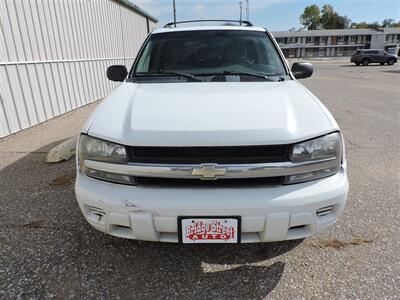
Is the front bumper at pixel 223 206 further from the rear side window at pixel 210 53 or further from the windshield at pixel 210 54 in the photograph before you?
the rear side window at pixel 210 53

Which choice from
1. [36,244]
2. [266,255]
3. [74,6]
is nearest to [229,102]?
[266,255]

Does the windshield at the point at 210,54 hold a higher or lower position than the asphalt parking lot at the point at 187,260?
higher

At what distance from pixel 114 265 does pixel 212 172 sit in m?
1.10

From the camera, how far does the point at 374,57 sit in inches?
1292

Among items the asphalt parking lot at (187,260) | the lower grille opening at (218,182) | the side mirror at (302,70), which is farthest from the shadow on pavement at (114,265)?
the side mirror at (302,70)

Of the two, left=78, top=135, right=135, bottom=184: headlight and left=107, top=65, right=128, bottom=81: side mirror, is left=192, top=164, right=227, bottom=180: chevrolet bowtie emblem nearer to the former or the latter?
left=78, top=135, right=135, bottom=184: headlight

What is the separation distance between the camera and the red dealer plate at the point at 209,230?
1.79m

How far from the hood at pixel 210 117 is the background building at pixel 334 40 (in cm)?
7296

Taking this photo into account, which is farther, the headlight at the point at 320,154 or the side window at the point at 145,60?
the side window at the point at 145,60

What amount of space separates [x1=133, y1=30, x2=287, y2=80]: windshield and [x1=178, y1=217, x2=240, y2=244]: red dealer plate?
5.25 feet

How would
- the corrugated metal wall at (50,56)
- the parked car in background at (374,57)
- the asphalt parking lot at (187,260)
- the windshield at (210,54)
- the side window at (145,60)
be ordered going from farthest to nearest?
the parked car in background at (374,57)
the corrugated metal wall at (50,56)
the side window at (145,60)
the windshield at (210,54)
the asphalt parking lot at (187,260)

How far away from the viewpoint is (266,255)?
236 cm

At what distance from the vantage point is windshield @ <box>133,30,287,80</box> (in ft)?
10.1

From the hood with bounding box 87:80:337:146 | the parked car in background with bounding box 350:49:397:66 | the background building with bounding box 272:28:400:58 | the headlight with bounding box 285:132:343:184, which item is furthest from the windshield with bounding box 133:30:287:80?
the background building with bounding box 272:28:400:58
